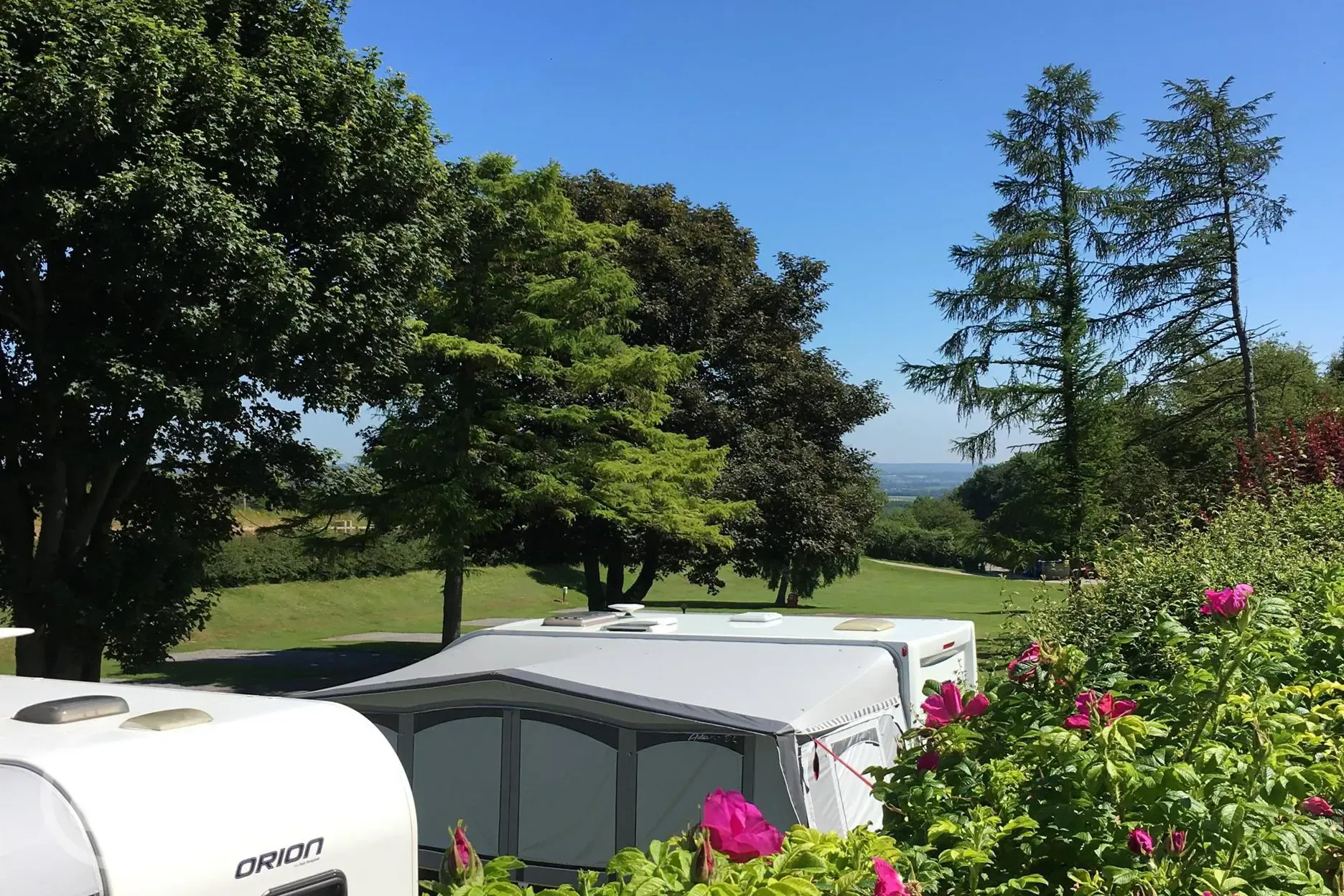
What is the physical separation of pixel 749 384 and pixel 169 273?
19817 millimetres

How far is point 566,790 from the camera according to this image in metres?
7.80

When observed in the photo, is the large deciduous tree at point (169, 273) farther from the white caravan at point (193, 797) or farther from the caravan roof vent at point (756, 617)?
the white caravan at point (193, 797)

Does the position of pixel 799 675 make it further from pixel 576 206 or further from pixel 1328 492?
pixel 576 206

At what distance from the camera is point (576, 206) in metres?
28.3

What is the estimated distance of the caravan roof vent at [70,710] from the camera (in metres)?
2.96

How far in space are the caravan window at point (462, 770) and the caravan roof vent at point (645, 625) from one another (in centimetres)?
215

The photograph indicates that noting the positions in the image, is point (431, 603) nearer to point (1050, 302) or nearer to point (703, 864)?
point (1050, 302)

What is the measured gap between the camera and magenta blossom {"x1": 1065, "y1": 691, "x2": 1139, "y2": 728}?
3.12 m

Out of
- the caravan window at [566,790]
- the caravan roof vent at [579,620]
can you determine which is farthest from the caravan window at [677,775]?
the caravan roof vent at [579,620]

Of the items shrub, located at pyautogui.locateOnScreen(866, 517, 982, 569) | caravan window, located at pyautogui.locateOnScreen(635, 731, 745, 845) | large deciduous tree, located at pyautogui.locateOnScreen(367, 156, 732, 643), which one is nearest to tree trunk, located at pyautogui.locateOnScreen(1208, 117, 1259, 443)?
large deciduous tree, located at pyautogui.locateOnScreen(367, 156, 732, 643)

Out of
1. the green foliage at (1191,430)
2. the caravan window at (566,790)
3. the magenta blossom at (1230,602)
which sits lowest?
the caravan window at (566,790)

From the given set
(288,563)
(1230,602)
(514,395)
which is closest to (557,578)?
(288,563)

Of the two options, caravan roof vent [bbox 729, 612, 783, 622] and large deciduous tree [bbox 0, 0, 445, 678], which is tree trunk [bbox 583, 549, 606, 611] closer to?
large deciduous tree [bbox 0, 0, 445, 678]

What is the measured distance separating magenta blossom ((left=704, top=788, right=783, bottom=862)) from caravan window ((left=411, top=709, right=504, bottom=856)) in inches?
230
